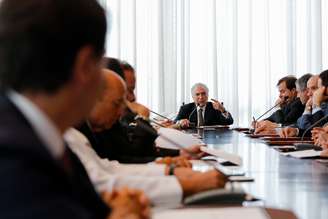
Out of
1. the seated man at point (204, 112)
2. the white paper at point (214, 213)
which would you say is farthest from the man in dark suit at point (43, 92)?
the seated man at point (204, 112)

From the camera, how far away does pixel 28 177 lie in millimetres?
711

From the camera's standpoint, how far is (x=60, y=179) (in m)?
0.76

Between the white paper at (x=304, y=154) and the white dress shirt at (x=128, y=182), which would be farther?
the white paper at (x=304, y=154)

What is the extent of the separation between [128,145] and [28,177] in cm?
217

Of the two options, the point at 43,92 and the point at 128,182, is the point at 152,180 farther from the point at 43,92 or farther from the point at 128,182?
the point at 43,92

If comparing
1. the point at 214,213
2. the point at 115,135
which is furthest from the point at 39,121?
the point at 115,135

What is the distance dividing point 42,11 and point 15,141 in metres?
0.18

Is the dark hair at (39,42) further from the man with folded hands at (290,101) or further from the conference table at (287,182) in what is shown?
the man with folded hands at (290,101)

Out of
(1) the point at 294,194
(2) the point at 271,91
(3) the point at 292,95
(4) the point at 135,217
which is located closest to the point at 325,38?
(2) the point at 271,91

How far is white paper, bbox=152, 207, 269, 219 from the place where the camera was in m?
1.43

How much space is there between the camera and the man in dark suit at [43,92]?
0.71m

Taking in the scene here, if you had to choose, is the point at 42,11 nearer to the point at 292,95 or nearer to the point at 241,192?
the point at 241,192

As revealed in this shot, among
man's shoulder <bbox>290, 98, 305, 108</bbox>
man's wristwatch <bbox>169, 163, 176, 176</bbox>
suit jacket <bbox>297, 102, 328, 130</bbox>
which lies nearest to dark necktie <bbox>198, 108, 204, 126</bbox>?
man's shoulder <bbox>290, 98, 305, 108</bbox>

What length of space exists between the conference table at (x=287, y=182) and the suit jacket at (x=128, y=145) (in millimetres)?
460
